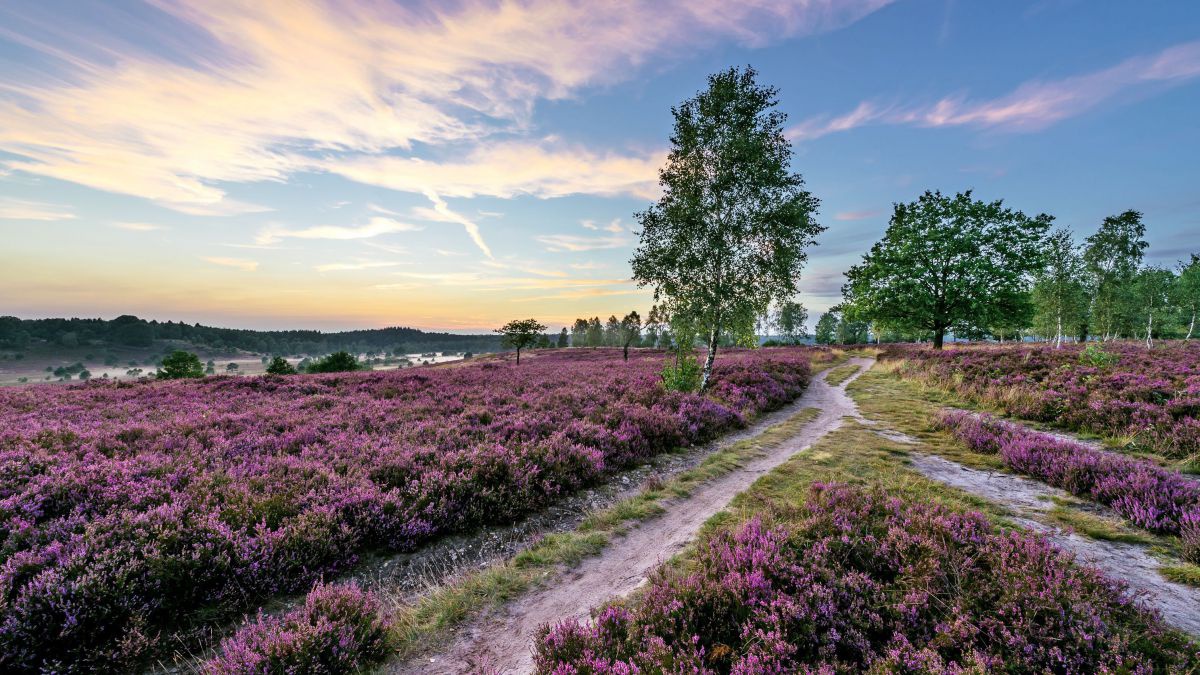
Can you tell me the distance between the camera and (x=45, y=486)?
21.5 ft

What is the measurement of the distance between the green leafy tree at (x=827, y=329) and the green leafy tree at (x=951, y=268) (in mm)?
117016

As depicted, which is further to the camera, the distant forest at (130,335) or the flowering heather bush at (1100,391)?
the distant forest at (130,335)

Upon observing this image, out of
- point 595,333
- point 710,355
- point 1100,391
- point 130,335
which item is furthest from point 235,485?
point 130,335

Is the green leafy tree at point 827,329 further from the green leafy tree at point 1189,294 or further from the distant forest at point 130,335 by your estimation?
the distant forest at point 130,335

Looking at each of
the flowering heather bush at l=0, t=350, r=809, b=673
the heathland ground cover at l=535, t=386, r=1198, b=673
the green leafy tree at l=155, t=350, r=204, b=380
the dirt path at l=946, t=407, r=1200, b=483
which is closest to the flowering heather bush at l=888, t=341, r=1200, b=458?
the dirt path at l=946, t=407, r=1200, b=483

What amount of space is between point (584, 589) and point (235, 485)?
6.45 meters

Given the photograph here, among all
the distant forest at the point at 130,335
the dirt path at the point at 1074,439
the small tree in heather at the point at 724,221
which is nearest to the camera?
the dirt path at the point at 1074,439

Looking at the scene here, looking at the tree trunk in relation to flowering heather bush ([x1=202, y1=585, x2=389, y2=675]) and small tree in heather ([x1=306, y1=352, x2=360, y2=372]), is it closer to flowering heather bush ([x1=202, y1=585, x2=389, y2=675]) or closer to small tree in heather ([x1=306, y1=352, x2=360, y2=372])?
flowering heather bush ([x1=202, y1=585, x2=389, y2=675])

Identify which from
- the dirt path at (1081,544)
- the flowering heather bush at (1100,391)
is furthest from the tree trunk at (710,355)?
the flowering heather bush at (1100,391)

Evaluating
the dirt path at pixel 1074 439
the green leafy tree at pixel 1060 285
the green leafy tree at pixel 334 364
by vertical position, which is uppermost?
the green leafy tree at pixel 1060 285

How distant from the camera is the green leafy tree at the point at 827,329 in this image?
142250 millimetres

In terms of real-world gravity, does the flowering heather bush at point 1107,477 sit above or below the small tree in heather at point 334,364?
above

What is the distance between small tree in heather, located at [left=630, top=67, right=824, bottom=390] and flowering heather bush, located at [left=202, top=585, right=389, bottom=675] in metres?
15.7

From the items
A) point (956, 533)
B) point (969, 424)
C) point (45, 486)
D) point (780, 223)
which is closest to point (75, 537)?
point (45, 486)
